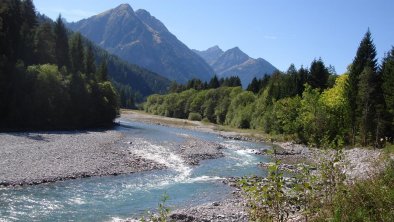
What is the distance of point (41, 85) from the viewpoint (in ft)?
236

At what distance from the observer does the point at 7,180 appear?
28.8 meters

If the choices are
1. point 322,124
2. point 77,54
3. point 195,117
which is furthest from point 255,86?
point 322,124

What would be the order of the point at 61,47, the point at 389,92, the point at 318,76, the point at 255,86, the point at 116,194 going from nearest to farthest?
the point at 116,194 < the point at 389,92 < the point at 318,76 < the point at 61,47 < the point at 255,86

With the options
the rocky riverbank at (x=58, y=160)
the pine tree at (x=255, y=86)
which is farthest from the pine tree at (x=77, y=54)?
the pine tree at (x=255, y=86)

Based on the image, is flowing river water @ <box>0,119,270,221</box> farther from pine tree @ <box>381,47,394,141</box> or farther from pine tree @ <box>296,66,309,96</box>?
pine tree @ <box>296,66,309,96</box>

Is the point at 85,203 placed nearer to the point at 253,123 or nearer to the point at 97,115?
the point at 97,115

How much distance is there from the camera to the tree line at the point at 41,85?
220 ft

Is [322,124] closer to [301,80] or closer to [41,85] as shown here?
[301,80]

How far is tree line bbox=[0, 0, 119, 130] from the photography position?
67062 mm

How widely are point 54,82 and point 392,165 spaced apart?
71.4 meters

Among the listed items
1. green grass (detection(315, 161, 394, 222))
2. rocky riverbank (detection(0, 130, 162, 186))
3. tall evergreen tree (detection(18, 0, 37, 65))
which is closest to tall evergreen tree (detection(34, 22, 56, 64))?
tall evergreen tree (detection(18, 0, 37, 65))

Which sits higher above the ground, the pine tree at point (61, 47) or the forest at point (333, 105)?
the pine tree at point (61, 47)

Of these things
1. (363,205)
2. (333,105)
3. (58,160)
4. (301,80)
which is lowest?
(58,160)

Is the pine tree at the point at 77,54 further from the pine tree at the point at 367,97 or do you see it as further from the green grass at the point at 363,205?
the green grass at the point at 363,205
